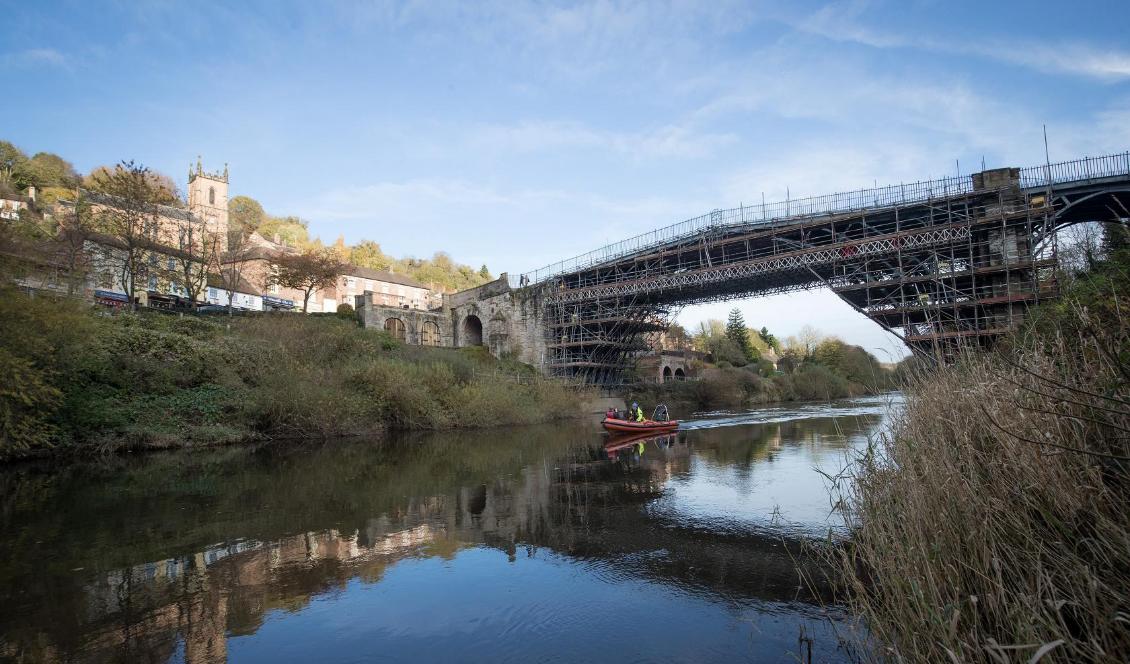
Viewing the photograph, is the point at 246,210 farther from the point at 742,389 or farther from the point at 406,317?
the point at 742,389

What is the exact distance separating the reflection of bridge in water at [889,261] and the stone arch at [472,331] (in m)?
7.95

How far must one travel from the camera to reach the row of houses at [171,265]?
26219mm

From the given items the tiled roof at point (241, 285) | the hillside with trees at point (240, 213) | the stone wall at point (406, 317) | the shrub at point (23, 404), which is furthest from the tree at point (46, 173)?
the shrub at point (23, 404)

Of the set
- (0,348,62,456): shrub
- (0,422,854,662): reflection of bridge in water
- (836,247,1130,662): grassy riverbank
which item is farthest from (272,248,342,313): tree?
(836,247,1130,662): grassy riverbank

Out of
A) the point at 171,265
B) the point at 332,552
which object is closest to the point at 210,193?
the point at 171,265

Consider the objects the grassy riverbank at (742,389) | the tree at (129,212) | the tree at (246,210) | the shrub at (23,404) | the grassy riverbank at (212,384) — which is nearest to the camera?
the shrub at (23,404)

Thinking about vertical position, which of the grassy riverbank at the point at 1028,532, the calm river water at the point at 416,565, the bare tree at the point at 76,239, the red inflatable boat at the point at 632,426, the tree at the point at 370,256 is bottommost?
the calm river water at the point at 416,565

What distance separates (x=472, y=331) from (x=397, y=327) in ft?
19.7

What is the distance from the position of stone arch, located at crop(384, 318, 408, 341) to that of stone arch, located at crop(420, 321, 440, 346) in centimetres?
147

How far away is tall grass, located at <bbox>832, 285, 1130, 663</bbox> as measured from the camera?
2.52 m

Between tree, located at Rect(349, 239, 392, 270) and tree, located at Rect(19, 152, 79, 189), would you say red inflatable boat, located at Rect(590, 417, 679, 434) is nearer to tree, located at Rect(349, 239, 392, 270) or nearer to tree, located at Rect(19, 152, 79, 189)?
tree, located at Rect(19, 152, 79, 189)

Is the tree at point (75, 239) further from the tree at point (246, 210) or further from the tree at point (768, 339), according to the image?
the tree at point (768, 339)

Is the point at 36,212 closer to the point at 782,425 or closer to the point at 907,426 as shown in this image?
the point at 782,425

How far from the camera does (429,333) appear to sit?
4459 centimetres
